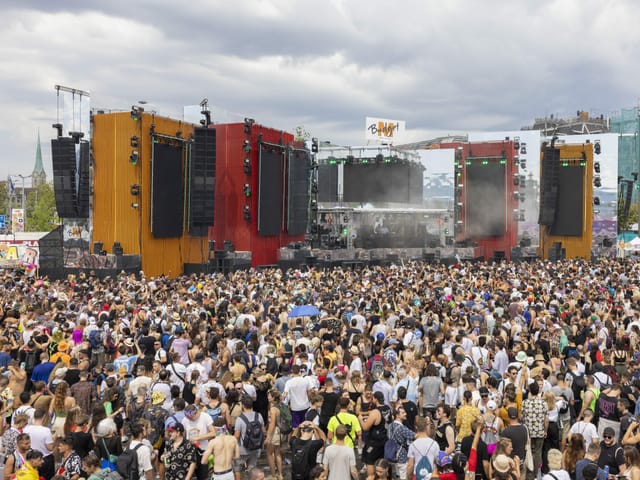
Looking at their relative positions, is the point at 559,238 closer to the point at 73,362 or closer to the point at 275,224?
the point at 275,224

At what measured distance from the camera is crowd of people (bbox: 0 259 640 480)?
6434 millimetres

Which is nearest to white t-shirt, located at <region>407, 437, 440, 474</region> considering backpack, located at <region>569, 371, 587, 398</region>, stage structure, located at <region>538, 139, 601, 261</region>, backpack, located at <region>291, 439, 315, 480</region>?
backpack, located at <region>291, 439, 315, 480</region>

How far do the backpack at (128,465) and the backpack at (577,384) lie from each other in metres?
5.68

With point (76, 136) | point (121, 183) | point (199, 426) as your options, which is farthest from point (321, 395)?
point (76, 136)

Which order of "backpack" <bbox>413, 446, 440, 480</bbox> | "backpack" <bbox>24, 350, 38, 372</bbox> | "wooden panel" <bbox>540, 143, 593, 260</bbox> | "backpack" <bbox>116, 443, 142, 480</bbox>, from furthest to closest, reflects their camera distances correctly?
"wooden panel" <bbox>540, 143, 593, 260</bbox> < "backpack" <bbox>24, 350, 38, 372</bbox> < "backpack" <bbox>413, 446, 440, 480</bbox> < "backpack" <bbox>116, 443, 142, 480</bbox>

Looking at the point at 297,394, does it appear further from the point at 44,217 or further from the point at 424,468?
the point at 44,217

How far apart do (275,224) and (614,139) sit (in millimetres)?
26567

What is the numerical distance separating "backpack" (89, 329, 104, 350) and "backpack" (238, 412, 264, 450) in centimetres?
554

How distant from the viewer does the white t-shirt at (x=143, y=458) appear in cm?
629

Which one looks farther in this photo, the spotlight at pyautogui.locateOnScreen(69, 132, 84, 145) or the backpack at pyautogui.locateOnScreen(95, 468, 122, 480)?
the spotlight at pyautogui.locateOnScreen(69, 132, 84, 145)

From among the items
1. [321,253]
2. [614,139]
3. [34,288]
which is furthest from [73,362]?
[614,139]

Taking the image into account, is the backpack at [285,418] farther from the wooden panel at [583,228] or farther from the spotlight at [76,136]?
the wooden panel at [583,228]

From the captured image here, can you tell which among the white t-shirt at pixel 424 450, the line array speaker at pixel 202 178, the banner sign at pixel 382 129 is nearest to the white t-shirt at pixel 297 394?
the white t-shirt at pixel 424 450

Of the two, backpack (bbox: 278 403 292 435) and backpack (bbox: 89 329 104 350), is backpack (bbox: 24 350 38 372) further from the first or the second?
backpack (bbox: 278 403 292 435)
